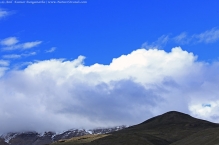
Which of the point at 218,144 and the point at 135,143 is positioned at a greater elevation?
the point at 135,143

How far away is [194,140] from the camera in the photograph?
489 feet

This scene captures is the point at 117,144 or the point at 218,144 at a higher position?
the point at 117,144

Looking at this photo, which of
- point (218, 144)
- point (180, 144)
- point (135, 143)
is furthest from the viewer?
point (135, 143)

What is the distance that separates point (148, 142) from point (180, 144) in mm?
43383

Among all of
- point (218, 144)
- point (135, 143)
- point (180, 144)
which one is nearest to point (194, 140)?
point (180, 144)

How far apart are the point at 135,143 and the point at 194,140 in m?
50.0

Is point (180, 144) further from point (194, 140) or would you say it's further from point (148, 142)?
point (148, 142)

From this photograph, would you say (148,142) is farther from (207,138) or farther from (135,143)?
(207,138)

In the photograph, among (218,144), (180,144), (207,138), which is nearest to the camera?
(218,144)

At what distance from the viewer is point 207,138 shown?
462 feet

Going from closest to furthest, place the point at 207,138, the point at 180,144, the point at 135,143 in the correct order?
1. the point at 207,138
2. the point at 180,144
3. the point at 135,143

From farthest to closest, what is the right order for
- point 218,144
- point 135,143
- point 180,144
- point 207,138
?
point 135,143 → point 180,144 → point 207,138 → point 218,144

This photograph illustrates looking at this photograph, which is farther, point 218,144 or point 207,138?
point 207,138

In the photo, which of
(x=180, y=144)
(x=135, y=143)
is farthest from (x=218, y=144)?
(x=135, y=143)
